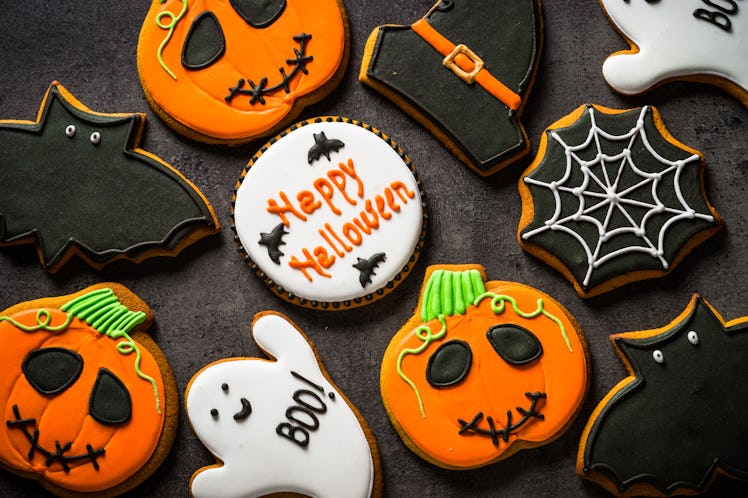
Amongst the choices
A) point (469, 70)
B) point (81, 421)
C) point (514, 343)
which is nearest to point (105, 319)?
point (81, 421)

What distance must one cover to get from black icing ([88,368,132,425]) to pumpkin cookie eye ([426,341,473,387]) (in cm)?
111

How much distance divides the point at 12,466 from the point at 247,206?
128 cm

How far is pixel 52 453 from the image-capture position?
2637 mm

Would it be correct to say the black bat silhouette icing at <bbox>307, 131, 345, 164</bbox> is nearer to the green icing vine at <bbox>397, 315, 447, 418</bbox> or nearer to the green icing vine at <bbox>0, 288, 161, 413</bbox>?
the green icing vine at <bbox>397, 315, 447, 418</bbox>

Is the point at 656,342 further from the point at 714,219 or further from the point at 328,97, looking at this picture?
the point at 328,97

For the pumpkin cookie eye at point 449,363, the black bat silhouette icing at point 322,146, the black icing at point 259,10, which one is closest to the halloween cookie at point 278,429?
the pumpkin cookie eye at point 449,363

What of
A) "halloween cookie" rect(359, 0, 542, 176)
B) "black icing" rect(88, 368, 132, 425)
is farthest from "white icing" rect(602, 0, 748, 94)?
"black icing" rect(88, 368, 132, 425)

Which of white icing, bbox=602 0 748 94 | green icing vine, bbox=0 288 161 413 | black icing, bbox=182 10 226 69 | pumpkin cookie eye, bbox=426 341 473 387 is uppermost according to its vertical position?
white icing, bbox=602 0 748 94

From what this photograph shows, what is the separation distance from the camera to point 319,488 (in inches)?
104

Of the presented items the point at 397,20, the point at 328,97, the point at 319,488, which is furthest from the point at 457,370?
the point at 397,20

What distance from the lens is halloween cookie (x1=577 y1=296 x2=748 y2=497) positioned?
263 cm

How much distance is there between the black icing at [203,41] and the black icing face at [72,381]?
1187 mm

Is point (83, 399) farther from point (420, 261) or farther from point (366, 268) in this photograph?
point (420, 261)

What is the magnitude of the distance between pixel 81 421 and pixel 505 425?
1.55 meters
